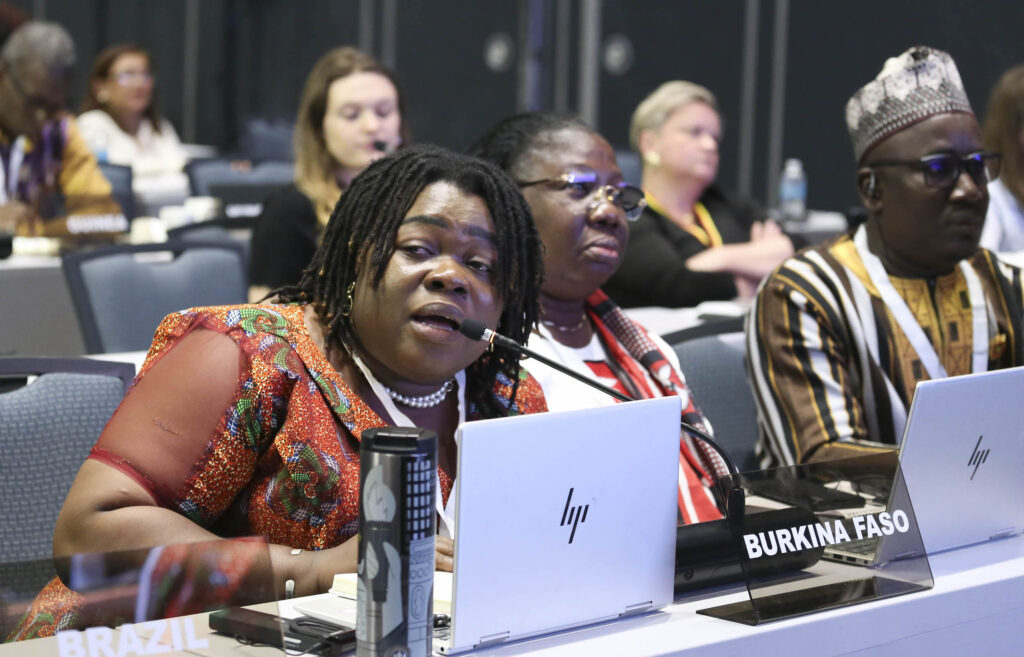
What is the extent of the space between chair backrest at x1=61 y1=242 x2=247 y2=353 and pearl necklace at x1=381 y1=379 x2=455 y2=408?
143 cm

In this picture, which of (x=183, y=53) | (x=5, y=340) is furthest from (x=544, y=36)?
(x=5, y=340)

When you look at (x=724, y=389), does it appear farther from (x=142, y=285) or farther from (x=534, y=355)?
(x=142, y=285)

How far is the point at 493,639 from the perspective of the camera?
1251 millimetres

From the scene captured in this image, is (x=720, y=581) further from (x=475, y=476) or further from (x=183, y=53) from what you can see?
(x=183, y=53)

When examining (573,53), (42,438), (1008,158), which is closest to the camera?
(42,438)

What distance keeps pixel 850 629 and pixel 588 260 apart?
3.25ft

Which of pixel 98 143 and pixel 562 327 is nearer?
pixel 562 327

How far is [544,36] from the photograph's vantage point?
8.54m

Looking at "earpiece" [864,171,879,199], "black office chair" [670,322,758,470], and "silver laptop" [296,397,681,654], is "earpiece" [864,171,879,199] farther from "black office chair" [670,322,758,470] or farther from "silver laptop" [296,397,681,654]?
"silver laptop" [296,397,681,654]

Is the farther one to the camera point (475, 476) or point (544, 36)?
point (544, 36)

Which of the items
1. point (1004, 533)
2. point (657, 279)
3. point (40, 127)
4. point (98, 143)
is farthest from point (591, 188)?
point (98, 143)

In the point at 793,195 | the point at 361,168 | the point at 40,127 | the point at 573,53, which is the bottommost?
the point at 793,195

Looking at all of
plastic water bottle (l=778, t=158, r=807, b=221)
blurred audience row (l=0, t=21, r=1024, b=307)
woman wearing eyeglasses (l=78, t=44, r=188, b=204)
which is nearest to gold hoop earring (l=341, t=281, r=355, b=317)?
blurred audience row (l=0, t=21, r=1024, b=307)

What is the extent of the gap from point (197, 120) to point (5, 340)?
752 centimetres
